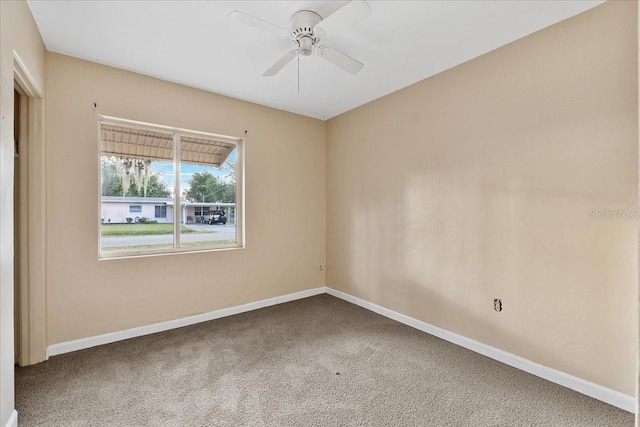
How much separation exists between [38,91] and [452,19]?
3.14 m

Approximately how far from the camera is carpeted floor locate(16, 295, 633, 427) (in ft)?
5.97

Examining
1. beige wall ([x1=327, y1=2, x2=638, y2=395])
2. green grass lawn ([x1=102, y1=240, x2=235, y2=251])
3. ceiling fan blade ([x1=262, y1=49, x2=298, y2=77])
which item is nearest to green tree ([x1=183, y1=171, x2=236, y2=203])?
green grass lawn ([x1=102, y1=240, x2=235, y2=251])

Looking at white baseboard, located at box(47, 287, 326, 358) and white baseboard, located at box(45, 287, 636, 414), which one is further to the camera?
white baseboard, located at box(47, 287, 326, 358)

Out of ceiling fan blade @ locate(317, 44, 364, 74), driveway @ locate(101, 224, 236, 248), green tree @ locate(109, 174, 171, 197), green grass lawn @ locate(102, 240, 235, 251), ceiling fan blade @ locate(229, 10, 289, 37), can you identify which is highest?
ceiling fan blade @ locate(229, 10, 289, 37)

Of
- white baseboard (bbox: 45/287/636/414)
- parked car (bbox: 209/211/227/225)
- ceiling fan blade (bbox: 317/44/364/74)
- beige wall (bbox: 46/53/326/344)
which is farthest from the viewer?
parked car (bbox: 209/211/227/225)

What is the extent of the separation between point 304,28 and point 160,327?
307cm

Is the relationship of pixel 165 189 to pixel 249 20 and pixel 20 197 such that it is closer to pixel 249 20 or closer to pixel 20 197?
pixel 20 197

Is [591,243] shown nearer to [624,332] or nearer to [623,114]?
[624,332]

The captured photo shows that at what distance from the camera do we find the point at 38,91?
2.28 metres

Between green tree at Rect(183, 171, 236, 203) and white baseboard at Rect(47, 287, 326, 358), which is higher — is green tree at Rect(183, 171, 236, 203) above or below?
above

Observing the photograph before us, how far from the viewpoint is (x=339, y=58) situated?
7.22ft

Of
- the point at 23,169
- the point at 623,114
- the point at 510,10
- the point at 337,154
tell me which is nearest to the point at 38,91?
the point at 23,169

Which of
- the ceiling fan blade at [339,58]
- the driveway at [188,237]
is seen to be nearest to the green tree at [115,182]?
the driveway at [188,237]

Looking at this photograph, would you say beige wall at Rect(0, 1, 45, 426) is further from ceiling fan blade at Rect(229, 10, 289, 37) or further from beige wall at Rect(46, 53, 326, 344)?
ceiling fan blade at Rect(229, 10, 289, 37)
